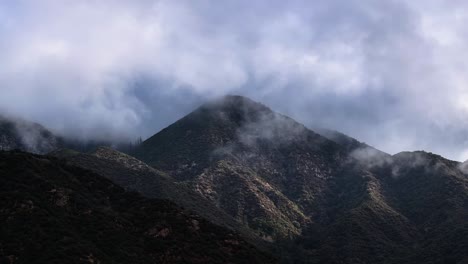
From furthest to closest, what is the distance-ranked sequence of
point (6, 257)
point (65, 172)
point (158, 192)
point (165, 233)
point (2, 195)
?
point (158, 192) → point (65, 172) → point (165, 233) → point (2, 195) → point (6, 257)

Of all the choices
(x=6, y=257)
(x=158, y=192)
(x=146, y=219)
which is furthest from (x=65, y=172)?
(x=158, y=192)

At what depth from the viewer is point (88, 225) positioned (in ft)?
287

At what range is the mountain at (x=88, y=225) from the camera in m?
76.2

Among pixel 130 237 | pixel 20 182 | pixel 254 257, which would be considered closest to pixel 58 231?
pixel 130 237

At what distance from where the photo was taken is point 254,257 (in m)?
94.1

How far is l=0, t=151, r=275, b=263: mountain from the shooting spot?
76250 millimetres

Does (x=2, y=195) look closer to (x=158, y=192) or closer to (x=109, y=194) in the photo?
(x=109, y=194)

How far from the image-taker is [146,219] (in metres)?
97.9

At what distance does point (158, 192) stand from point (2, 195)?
10604 cm

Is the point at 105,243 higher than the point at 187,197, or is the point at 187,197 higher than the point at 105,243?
the point at 187,197

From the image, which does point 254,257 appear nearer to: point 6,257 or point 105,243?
point 105,243

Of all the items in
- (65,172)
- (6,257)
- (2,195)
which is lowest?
(6,257)

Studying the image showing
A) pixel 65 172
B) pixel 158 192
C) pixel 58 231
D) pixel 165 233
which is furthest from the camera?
→ pixel 158 192

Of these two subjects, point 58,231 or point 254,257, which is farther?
point 254,257
